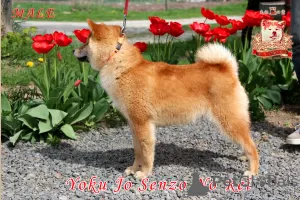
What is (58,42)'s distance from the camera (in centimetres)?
461

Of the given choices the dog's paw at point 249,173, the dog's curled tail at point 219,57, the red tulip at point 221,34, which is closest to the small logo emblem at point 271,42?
the red tulip at point 221,34

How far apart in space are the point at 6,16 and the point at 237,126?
18.5 feet

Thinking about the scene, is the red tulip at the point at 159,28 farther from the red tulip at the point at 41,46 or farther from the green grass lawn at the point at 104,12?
the green grass lawn at the point at 104,12

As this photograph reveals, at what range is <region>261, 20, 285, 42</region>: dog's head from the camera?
5.81 metres

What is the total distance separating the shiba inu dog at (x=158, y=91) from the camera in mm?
3863

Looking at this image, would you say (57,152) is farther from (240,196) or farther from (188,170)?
(240,196)

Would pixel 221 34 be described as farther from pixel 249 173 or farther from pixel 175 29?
pixel 249 173

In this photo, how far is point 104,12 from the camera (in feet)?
59.0

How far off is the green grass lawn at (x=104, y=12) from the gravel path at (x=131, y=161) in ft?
38.1

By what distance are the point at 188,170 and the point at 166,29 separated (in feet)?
5.39

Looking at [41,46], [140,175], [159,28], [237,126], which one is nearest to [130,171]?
[140,175]

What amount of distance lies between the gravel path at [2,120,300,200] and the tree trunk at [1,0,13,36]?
4.09 metres

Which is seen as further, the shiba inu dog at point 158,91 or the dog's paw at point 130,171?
the dog's paw at point 130,171

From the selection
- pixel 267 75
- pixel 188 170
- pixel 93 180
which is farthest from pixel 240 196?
pixel 267 75
